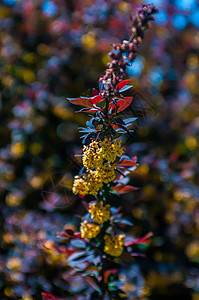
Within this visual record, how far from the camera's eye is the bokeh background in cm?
167

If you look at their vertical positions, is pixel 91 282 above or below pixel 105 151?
below

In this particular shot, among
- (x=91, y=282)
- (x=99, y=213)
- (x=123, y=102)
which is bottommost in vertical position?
(x=91, y=282)

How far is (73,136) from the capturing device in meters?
1.59

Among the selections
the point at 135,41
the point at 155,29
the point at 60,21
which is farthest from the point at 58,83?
the point at 135,41

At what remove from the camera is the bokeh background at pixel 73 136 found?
1666 mm

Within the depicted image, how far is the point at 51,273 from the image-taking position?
1417 millimetres

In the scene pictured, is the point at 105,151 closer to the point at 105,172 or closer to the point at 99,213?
the point at 105,172

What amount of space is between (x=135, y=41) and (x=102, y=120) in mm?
199

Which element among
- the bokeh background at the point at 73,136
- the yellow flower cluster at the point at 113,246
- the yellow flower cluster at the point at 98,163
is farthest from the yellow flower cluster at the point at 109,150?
the bokeh background at the point at 73,136

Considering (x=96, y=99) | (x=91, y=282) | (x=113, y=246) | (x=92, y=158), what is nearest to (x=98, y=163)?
(x=92, y=158)

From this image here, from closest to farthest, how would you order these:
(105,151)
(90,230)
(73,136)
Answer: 1. (105,151)
2. (90,230)
3. (73,136)

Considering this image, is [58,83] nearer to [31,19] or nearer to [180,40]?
[31,19]

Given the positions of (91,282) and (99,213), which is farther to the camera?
(91,282)

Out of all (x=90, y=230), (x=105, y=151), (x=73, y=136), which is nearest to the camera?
(x=105, y=151)
